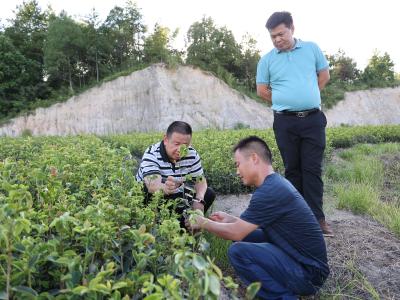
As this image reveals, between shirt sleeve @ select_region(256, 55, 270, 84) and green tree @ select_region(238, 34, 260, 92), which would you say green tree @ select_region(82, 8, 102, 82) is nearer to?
green tree @ select_region(238, 34, 260, 92)

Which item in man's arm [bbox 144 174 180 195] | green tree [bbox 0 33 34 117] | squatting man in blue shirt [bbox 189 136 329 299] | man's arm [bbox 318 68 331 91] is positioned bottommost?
squatting man in blue shirt [bbox 189 136 329 299]

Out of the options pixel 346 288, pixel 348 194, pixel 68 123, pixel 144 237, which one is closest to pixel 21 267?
pixel 144 237

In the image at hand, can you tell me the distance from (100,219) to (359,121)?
105ft

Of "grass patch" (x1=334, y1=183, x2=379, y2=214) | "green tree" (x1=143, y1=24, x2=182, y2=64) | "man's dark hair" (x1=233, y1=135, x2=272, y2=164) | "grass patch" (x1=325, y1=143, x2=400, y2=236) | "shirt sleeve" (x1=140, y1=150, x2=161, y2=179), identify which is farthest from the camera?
"green tree" (x1=143, y1=24, x2=182, y2=64)

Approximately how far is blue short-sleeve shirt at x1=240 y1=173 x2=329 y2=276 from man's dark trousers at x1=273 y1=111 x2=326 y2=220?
1.31 metres

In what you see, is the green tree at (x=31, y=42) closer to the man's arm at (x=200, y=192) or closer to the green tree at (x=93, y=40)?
the green tree at (x=93, y=40)

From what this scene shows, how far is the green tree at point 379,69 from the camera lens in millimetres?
34781

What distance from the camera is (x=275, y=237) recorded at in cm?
294

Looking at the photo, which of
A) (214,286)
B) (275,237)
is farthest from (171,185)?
(214,286)

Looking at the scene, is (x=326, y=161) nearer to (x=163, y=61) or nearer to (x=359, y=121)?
(x=163, y=61)

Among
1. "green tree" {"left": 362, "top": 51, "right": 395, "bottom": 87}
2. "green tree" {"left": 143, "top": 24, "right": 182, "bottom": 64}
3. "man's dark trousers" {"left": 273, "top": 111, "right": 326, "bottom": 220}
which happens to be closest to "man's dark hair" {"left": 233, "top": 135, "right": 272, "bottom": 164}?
"man's dark trousers" {"left": 273, "top": 111, "right": 326, "bottom": 220}

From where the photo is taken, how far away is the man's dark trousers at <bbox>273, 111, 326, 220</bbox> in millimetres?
4156

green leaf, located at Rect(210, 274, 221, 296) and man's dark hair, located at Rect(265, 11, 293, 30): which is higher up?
man's dark hair, located at Rect(265, 11, 293, 30)

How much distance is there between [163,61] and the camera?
86.3 feet
